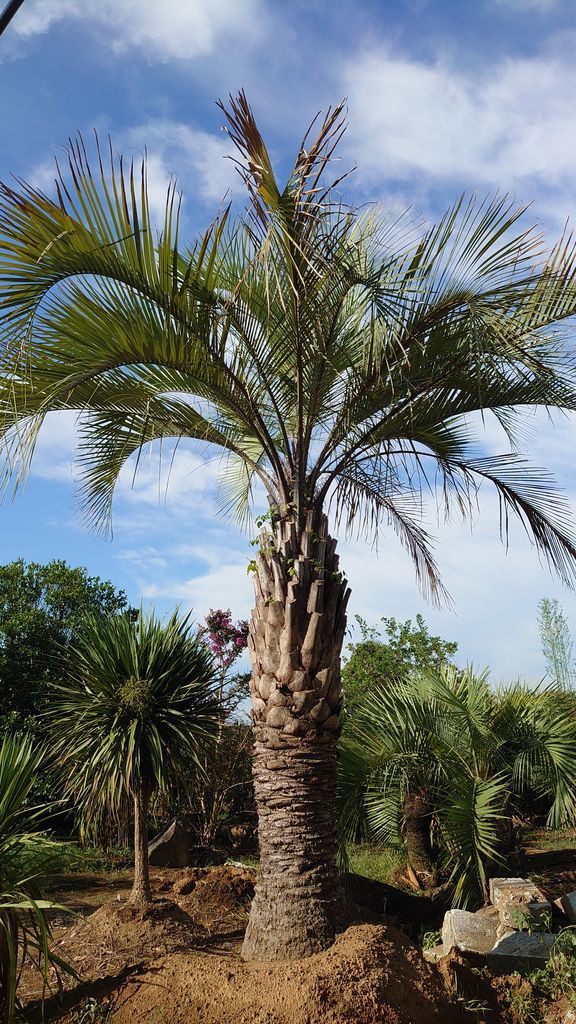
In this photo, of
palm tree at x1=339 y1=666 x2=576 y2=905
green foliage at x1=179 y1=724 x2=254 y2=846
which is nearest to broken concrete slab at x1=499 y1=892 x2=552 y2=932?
palm tree at x1=339 y1=666 x2=576 y2=905

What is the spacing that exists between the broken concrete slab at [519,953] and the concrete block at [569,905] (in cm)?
60

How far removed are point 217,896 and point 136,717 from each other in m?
2.19

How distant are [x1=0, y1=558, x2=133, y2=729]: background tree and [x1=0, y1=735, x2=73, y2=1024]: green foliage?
23.4 feet

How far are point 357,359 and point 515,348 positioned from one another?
1.62m

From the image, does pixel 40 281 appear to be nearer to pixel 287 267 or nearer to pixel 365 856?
pixel 287 267

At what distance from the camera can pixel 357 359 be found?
7.05 m

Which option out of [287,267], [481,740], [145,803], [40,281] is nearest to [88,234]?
[40,281]

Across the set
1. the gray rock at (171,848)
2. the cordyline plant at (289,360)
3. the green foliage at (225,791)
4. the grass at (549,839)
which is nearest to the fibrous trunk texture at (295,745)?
the cordyline plant at (289,360)

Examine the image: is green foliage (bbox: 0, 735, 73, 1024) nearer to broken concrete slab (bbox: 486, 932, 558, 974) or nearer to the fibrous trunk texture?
the fibrous trunk texture

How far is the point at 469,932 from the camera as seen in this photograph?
22.7 ft

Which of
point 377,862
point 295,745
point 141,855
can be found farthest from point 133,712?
point 377,862

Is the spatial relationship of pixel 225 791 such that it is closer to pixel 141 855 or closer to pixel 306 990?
pixel 141 855

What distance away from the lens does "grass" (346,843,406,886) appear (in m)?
10.3

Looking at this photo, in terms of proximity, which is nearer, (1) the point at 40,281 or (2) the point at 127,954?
(1) the point at 40,281
